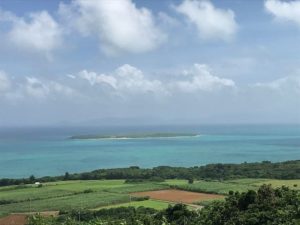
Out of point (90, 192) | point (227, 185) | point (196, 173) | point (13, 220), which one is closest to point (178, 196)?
point (227, 185)

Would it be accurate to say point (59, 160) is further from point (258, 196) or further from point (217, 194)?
point (258, 196)

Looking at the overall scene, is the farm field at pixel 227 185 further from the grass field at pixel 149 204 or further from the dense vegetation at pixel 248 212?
the dense vegetation at pixel 248 212

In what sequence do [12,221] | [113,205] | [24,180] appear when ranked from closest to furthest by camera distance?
[12,221]
[113,205]
[24,180]

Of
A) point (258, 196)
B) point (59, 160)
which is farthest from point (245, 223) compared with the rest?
point (59, 160)

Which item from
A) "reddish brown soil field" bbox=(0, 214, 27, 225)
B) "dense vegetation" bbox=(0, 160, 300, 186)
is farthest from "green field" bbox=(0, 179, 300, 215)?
"dense vegetation" bbox=(0, 160, 300, 186)

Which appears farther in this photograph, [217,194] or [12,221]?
[217,194]

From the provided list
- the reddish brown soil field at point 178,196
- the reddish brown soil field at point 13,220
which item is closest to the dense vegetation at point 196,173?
the reddish brown soil field at point 178,196
